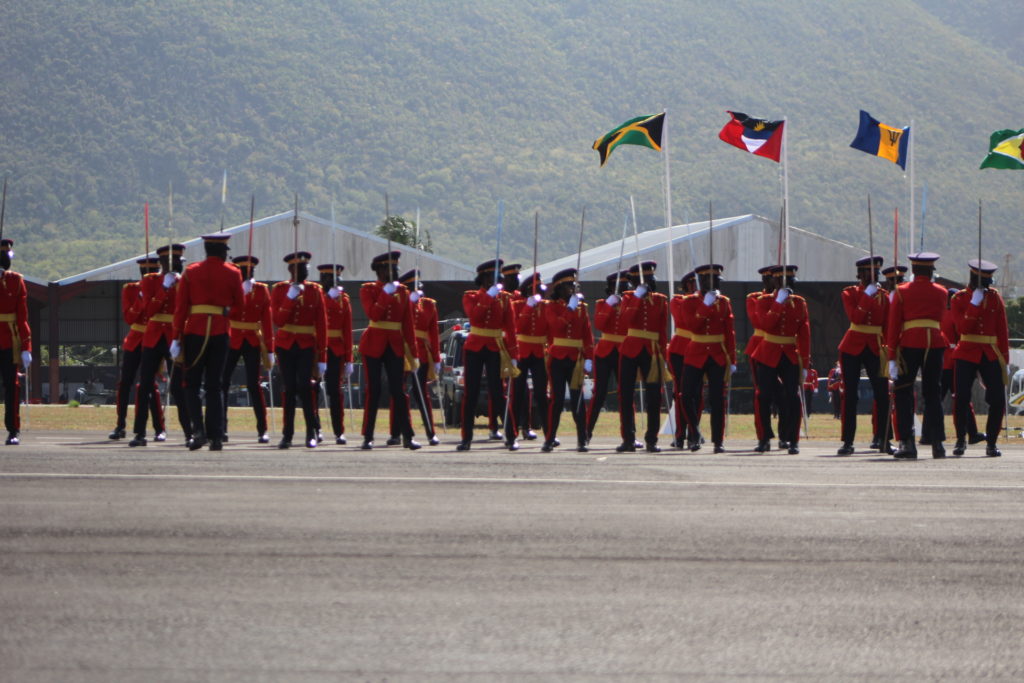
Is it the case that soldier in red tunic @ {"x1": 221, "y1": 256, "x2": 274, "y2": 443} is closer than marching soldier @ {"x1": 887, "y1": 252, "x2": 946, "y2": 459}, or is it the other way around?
marching soldier @ {"x1": 887, "y1": 252, "x2": 946, "y2": 459}

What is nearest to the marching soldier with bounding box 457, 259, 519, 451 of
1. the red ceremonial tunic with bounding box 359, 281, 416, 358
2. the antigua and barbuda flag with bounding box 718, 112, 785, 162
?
the red ceremonial tunic with bounding box 359, 281, 416, 358

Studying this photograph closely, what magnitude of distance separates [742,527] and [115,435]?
34.4 feet

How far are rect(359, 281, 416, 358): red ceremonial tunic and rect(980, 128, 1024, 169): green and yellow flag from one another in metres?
12.1

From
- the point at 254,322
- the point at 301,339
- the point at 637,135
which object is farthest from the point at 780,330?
the point at 637,135

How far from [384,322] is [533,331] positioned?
224 centimetres

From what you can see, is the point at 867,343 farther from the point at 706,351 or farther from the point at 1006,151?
the point at 1006,151

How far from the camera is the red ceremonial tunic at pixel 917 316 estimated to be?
15.5 m

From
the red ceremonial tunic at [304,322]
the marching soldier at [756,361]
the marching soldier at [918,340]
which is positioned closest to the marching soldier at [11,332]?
the red ceremonial tunic at [304,322]

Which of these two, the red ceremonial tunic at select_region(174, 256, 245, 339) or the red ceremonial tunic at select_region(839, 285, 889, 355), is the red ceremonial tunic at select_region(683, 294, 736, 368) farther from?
the red ceremonial tunic at select_region(174, 256, 245, 339)

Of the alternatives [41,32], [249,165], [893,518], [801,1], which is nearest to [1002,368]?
[893,518]

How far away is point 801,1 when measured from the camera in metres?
198

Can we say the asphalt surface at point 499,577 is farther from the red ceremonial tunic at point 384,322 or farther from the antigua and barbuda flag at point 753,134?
the antigua and barbuda flag at point 753,134

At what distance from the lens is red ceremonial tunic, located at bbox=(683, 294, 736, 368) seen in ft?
56.1

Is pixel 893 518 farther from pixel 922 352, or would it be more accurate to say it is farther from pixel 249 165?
pixel 249 165
